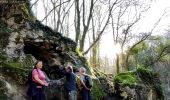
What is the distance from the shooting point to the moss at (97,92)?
15023 millimetres

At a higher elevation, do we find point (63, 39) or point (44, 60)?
point (63, 39)

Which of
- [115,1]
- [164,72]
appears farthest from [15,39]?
[164,72]

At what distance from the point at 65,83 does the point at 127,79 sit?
5.62 metres

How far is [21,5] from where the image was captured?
13648mm

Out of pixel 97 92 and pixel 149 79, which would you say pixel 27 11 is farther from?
pixel 149 79

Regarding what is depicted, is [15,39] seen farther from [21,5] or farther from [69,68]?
[69,68]

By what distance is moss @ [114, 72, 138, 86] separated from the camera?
16.2 metres

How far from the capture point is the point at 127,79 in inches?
664

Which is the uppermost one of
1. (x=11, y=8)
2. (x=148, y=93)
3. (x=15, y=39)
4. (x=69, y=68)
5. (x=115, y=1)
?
(x=115, y=1)

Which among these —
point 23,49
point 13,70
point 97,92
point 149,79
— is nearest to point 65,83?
point 13,70

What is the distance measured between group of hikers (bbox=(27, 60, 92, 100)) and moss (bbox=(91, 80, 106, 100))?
1.68 metres

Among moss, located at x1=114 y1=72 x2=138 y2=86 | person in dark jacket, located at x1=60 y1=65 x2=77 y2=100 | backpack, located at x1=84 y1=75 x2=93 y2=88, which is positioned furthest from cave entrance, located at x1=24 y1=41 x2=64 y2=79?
moss, located at x1=114 y1=72 x2=138 y2=86

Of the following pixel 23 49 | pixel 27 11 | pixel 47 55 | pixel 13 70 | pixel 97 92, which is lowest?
pixel 97 92

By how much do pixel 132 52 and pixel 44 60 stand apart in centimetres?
1882
